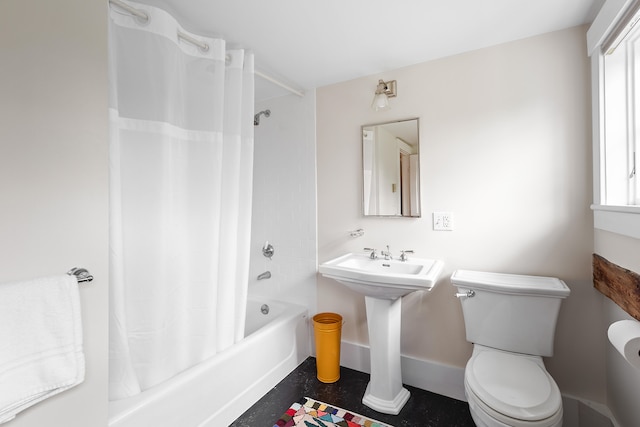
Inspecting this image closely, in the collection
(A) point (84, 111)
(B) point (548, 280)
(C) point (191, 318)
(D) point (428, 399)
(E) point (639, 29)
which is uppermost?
(E) point (639, 29)

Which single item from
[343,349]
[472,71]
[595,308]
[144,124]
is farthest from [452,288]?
[144,124]

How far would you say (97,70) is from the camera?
1.14 m

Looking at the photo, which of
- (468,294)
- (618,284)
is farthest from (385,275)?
(618,284)

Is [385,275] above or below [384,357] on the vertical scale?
above

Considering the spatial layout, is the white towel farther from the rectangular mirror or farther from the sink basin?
the rectangular mirror

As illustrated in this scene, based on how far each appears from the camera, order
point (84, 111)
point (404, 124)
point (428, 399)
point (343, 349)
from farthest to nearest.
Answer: point (343, 349), point (404, 124), point (428, 399), point (84, 111)

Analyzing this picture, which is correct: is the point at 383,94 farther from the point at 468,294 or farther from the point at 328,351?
the point at 328,351

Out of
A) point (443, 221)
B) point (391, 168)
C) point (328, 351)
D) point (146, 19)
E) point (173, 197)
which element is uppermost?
point (146, 19)

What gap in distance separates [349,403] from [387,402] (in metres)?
0.24

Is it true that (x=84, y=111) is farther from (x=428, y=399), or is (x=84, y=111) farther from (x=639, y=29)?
(x=428, y=399)

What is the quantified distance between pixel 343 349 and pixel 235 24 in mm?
2305

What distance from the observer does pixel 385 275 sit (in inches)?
68.5

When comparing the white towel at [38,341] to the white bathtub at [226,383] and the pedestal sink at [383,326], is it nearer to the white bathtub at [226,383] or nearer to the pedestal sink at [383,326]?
the white bathtub at [226,383]

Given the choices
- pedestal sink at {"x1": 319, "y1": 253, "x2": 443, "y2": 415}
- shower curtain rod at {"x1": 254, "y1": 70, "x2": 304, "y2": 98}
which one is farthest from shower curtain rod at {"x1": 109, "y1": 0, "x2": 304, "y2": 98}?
pedestal sink at {"x1": 319, "y1": 253, "x2": 443, "y2": 415}
